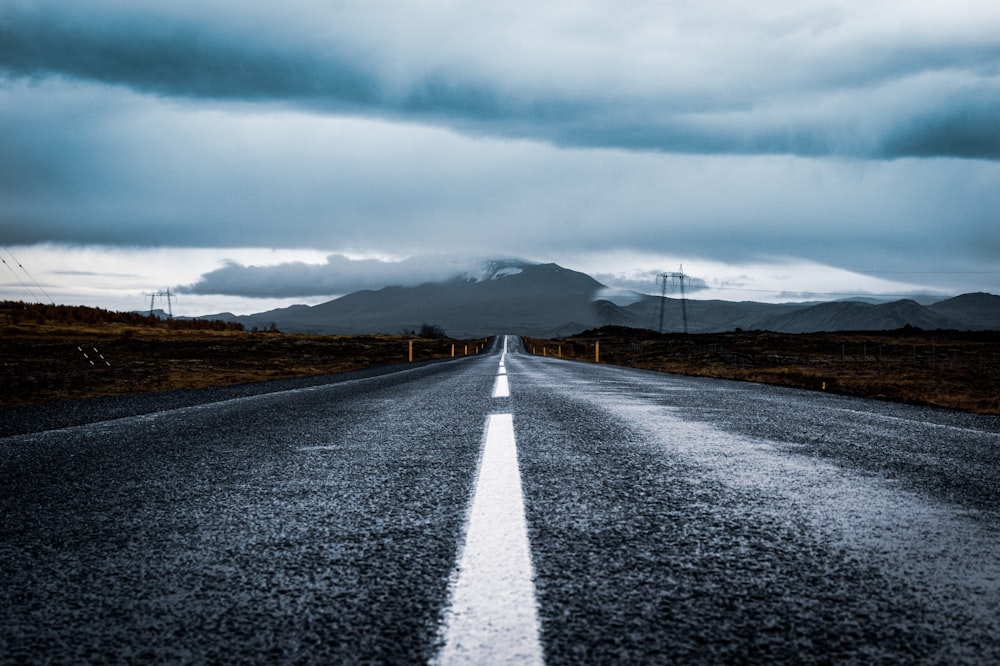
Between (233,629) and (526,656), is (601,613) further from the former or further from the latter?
(233,629)

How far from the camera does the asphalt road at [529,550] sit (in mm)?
1688

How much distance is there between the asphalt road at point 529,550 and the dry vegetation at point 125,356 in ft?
34.7

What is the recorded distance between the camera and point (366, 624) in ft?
5.77

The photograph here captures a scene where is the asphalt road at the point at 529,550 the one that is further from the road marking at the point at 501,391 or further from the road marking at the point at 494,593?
the road marking at the point at 501,391

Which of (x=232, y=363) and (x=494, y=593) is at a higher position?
(x=494, y=593)

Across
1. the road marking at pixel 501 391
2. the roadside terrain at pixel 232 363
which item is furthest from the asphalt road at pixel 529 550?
the roadside terrain at pixel 232 363

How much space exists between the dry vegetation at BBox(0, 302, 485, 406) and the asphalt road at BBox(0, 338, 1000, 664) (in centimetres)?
1058

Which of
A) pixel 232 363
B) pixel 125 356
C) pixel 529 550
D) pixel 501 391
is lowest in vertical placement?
pixel 232 363

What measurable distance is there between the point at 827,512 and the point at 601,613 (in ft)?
5.31

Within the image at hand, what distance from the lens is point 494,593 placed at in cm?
193

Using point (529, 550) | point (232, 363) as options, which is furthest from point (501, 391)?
point (232, 363)

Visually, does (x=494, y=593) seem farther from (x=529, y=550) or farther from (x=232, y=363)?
(x=232, y=363)

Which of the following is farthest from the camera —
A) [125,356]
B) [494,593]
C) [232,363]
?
[125,356]

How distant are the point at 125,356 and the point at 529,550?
103ft
